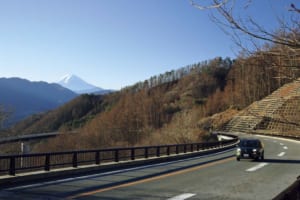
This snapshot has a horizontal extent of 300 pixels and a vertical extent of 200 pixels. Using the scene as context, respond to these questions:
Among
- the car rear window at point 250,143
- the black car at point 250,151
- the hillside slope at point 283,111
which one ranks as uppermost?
the hillside slope at point 283,111

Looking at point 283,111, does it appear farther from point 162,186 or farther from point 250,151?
point 250,151

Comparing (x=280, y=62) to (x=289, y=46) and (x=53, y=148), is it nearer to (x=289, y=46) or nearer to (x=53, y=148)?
(x=289, y=46)

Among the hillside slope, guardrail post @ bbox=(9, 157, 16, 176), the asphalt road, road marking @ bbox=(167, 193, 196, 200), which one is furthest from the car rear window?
the hillside slope

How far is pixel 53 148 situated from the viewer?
85812mm

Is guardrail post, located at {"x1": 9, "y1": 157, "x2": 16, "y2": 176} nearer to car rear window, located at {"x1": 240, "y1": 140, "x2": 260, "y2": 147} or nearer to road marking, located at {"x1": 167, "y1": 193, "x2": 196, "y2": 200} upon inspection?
road marking, located at {"x1": 167, "y1": 193, "x2": 196, "y2": 200}

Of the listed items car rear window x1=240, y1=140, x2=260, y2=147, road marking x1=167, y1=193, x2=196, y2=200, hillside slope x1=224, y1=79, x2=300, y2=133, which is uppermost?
hillside slope x1=224, y1=79, x2=300, y2=133

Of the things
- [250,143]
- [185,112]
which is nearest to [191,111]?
[185,112]

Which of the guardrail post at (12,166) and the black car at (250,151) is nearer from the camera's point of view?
the guardrail post at (12,166)

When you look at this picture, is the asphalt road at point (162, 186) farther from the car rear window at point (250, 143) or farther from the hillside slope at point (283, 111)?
the car rear window at point (250, 143)

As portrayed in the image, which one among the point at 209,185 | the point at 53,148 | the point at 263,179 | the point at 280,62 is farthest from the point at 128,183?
the point at 53,148

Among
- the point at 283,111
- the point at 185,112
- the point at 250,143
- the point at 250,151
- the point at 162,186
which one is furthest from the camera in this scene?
the point at 185,112

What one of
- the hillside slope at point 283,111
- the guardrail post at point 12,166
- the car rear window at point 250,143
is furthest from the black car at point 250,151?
the hillside slope at point 283,111

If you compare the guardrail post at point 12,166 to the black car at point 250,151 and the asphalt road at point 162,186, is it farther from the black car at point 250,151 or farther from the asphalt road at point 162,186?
the black car at point 250,151

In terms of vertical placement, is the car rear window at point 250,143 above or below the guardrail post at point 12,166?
above
